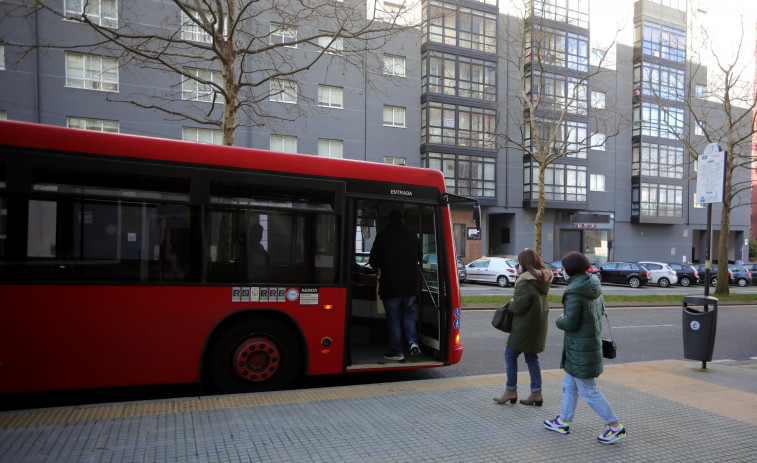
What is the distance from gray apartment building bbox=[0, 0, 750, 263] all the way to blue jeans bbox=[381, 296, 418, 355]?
13.6 meters

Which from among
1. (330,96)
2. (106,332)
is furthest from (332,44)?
(106,332)

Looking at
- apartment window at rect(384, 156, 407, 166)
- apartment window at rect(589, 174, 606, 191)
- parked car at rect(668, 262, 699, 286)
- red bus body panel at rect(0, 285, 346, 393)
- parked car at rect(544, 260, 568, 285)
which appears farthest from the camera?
apartment window at rect(589, 174, 606, 191)

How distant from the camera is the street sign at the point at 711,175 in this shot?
746 centimetres

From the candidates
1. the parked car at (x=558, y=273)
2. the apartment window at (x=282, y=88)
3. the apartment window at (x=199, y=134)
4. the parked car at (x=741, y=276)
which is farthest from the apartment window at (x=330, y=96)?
the parked car at (x=741, y=276)

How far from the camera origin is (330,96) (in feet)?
89.0

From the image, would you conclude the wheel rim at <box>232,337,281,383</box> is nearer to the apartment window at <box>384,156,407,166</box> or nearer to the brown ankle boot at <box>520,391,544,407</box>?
the brown ankle boot at <box>520,391,544,407</box>

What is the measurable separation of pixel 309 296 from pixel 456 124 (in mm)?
26783

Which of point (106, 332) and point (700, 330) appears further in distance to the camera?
point (700, 330)

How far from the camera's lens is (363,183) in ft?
19.7

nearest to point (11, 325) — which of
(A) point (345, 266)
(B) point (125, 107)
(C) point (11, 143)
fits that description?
(C) point (11, 143)

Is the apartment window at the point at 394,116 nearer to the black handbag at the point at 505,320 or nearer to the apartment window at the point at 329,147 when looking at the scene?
the apartment window at the point at 329,147

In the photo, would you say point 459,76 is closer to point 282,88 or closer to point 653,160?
point 282,88

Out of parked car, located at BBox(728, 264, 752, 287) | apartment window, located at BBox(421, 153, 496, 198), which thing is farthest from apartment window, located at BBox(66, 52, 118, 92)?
parked car, located at BBox(728, 264, 752, 287)

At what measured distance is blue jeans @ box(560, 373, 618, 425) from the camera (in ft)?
13.4
